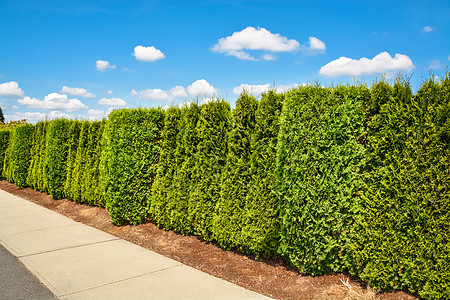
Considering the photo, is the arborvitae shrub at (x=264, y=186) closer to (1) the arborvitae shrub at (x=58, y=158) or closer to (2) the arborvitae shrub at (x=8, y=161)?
(1) the arborvitae shrub at (x=58, y=158)

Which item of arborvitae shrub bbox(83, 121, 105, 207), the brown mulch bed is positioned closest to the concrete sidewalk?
the brown mulch bed

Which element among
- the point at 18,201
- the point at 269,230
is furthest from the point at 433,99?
the point at 18,201

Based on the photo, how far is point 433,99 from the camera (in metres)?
4.10

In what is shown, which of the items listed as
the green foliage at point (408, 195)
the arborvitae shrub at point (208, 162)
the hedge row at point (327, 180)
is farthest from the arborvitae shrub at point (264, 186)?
the green foliage at point (408, 195)

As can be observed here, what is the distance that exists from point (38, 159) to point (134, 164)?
846 cm

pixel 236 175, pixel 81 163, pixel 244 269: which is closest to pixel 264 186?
pixel 236 175

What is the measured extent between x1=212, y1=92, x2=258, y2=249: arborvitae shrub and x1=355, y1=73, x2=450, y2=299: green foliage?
6.64ft

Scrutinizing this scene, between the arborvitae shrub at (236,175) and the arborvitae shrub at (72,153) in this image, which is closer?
the arborvitae shrub at (236,175)

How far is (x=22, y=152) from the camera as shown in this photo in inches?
590

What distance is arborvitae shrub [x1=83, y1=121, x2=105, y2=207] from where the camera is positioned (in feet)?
31.4

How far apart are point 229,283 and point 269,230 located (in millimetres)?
1096

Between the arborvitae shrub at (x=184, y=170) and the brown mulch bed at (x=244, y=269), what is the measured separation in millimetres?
397

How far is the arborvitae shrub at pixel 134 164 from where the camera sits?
7676mm

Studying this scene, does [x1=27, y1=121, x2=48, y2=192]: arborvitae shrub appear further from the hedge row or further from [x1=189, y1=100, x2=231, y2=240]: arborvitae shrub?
[x1=189, y1=100, x2=231, y2=240]: arborvitae shrub
